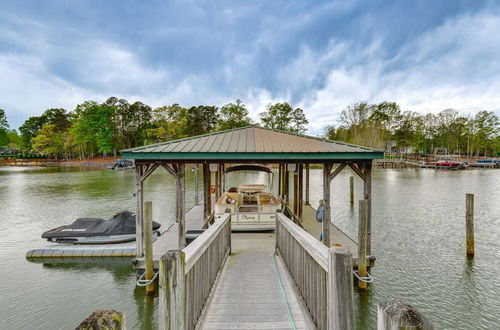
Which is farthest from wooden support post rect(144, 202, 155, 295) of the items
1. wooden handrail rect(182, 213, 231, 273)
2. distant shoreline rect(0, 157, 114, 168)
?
distant shoreline rect(0, 157, 114, 168)

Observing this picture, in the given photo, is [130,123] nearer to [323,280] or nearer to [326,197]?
[326,197]

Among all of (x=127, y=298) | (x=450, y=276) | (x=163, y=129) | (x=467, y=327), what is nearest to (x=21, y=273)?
(x=127, y=298)

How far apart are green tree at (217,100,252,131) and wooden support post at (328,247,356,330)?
58.0 m

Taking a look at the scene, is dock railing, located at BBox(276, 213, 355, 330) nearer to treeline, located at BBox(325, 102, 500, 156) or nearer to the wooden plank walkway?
the wooden plank walkway

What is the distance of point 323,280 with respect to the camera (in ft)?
9.32

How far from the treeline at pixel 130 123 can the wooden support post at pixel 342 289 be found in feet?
185

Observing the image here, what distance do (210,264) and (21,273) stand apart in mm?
8226

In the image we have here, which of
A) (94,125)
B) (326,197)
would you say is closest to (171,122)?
(94,125)

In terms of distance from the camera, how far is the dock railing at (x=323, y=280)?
235cm

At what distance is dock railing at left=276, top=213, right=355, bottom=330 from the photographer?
235cm

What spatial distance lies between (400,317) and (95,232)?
1113cm

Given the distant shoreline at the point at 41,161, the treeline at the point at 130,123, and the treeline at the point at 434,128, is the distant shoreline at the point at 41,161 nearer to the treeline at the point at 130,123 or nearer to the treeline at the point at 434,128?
the treeline at the point at 130,123

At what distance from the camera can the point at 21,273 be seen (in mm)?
8188

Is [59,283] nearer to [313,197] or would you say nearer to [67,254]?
[67,254]
